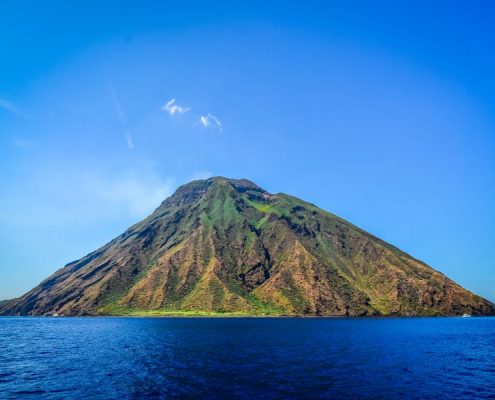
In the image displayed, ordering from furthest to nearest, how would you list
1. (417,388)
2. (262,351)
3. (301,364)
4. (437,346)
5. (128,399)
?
(437,346) < (262,351) < (301,364) < (417,388) < (128,399)

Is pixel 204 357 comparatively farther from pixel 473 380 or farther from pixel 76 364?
pixel 473 380

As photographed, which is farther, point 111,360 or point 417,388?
point 111,360

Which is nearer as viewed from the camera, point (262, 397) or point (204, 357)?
point (262, 397)

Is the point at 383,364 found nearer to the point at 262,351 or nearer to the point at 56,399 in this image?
the point at 262,351

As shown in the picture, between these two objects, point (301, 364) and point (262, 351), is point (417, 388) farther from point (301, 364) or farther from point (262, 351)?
point (262, 351)

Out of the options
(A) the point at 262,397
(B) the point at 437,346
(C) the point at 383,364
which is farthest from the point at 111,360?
(B) the point at 437,346

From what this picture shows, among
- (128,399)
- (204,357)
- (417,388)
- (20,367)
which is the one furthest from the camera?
(204,357)

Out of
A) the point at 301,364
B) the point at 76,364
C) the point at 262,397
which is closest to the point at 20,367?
the point at 76,364

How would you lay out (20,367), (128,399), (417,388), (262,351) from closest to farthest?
(128,399), (417,388), (20,367), (262,351)

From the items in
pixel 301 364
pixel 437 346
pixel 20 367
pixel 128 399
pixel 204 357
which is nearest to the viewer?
pixel 128 399
